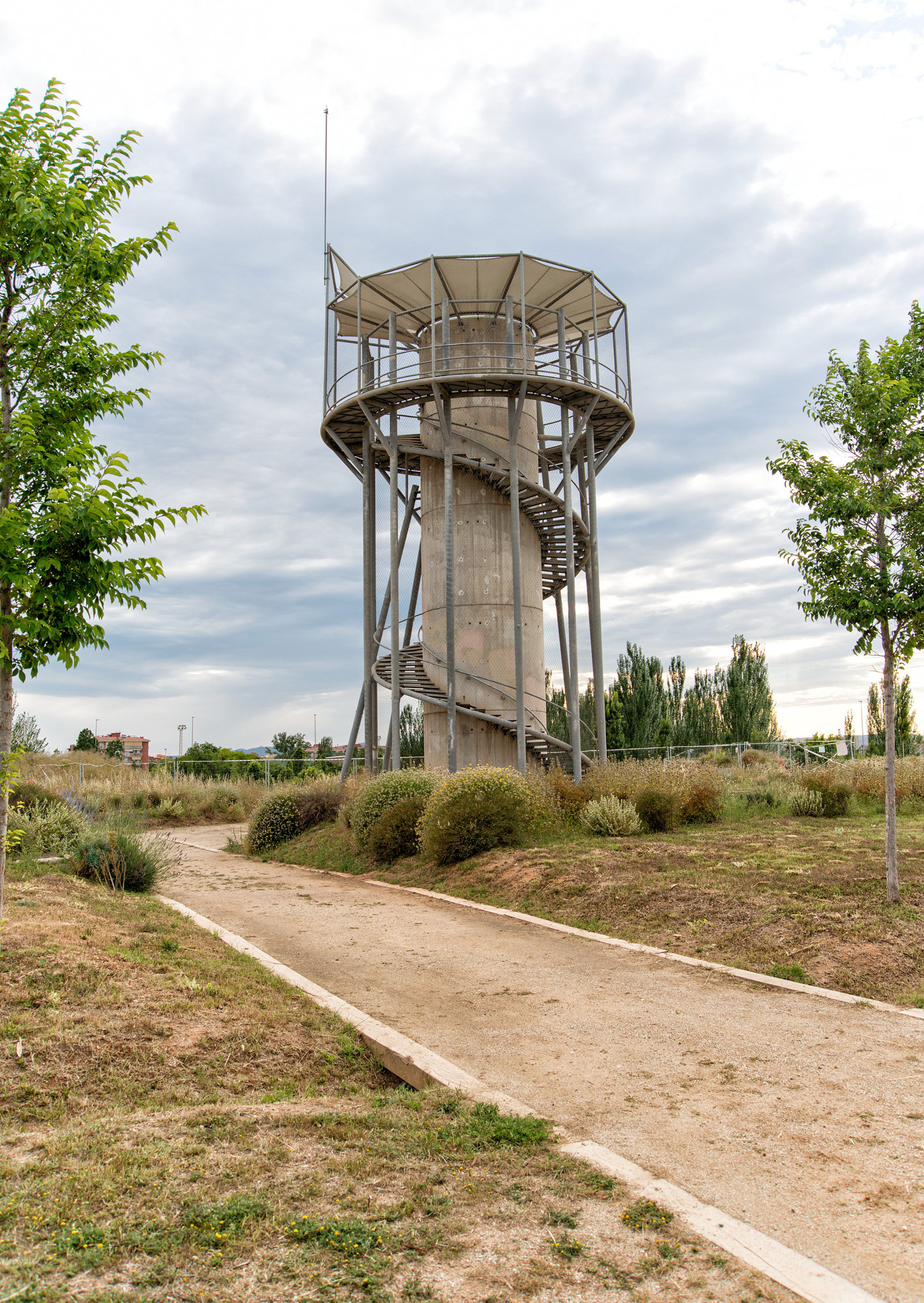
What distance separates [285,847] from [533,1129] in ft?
50.5

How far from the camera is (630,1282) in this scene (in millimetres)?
3248

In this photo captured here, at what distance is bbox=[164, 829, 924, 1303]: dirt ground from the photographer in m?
3.93

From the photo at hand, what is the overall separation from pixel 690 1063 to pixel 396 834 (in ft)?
34.8

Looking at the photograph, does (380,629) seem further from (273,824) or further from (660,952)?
(660,952)

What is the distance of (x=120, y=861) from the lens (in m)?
12.4

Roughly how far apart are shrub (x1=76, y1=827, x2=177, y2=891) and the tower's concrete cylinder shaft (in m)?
10.3

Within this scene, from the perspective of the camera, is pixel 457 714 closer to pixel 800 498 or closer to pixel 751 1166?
pixel 800 498

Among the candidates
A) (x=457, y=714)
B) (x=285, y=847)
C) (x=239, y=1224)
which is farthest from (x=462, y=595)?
(x=239, y=1224)

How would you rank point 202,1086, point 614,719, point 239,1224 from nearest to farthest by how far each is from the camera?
point 239,1224, point 202,1086, point 614,719

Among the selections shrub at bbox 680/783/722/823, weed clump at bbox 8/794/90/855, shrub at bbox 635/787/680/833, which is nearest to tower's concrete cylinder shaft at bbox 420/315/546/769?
shrub at bbox 680/783/722/823

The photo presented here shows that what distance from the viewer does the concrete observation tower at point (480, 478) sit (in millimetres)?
21547

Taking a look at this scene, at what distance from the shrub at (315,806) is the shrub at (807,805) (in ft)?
31.9

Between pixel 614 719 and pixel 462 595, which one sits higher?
pixel 462 595

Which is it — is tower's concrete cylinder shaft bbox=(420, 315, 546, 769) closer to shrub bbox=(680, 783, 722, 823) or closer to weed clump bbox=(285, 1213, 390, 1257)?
shrub bbox=(680, 783, 722, 823)
